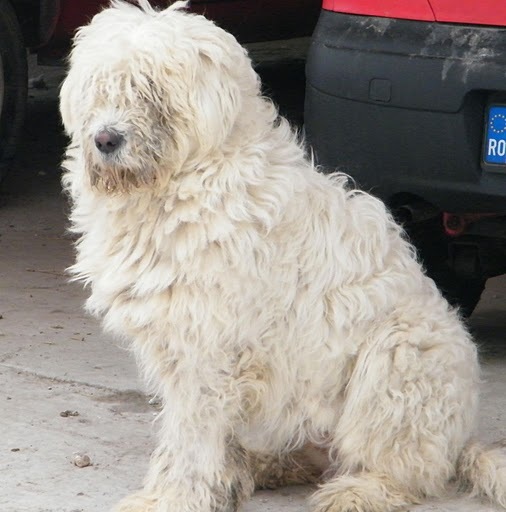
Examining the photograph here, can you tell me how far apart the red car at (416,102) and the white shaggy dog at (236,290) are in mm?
620

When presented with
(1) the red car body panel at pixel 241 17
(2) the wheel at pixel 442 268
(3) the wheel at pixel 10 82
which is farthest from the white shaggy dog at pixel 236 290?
(1) the red car body panel at pixel 241 17

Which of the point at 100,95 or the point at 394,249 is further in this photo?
the point at 394,249

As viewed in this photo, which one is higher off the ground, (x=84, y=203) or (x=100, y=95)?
(x=100, y=95)

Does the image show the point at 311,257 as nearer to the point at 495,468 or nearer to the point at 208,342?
the point at 208,342

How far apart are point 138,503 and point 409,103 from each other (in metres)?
1.74

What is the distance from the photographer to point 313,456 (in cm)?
427

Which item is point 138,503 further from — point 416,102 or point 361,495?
point 416,102

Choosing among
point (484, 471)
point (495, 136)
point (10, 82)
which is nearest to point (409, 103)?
point (495, 136)

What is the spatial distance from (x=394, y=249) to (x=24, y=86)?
350 centimetres

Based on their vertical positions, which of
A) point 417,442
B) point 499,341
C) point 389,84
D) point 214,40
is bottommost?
point 499,341

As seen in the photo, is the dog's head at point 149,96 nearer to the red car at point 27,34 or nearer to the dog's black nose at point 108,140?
the dog's black nose at point 108,140

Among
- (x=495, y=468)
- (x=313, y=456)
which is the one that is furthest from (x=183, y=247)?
(x=495, y=468)

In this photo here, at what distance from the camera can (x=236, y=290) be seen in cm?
380

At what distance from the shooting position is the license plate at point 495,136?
4.52 m
